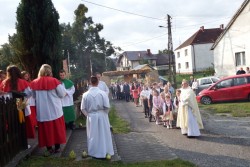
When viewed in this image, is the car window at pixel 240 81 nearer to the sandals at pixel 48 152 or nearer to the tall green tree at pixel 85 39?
the sandals at pixel 48 152

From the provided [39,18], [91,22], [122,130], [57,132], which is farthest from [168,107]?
[91,22]

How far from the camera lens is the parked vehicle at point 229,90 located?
20695 mm

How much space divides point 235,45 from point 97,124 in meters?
27.2

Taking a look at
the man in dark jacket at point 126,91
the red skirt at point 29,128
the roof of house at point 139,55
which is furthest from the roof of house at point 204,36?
the red skirt at point 29,128

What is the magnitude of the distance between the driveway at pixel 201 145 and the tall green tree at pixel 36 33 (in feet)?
11.3

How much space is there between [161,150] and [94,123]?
216 centimetres

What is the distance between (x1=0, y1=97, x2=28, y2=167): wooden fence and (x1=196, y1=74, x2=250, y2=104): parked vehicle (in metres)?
16.1

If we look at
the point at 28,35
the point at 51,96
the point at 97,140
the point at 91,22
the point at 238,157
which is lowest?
the point at 238,157

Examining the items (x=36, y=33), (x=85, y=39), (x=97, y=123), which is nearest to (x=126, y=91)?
(x=85, y=39)

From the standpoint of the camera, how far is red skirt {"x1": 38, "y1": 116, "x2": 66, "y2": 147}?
719 centimetres

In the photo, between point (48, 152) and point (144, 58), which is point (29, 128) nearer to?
point (48, 152)

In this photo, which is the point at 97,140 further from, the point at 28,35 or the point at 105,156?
the point at 28,35

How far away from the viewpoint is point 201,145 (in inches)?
380

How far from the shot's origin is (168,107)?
13828 mm
